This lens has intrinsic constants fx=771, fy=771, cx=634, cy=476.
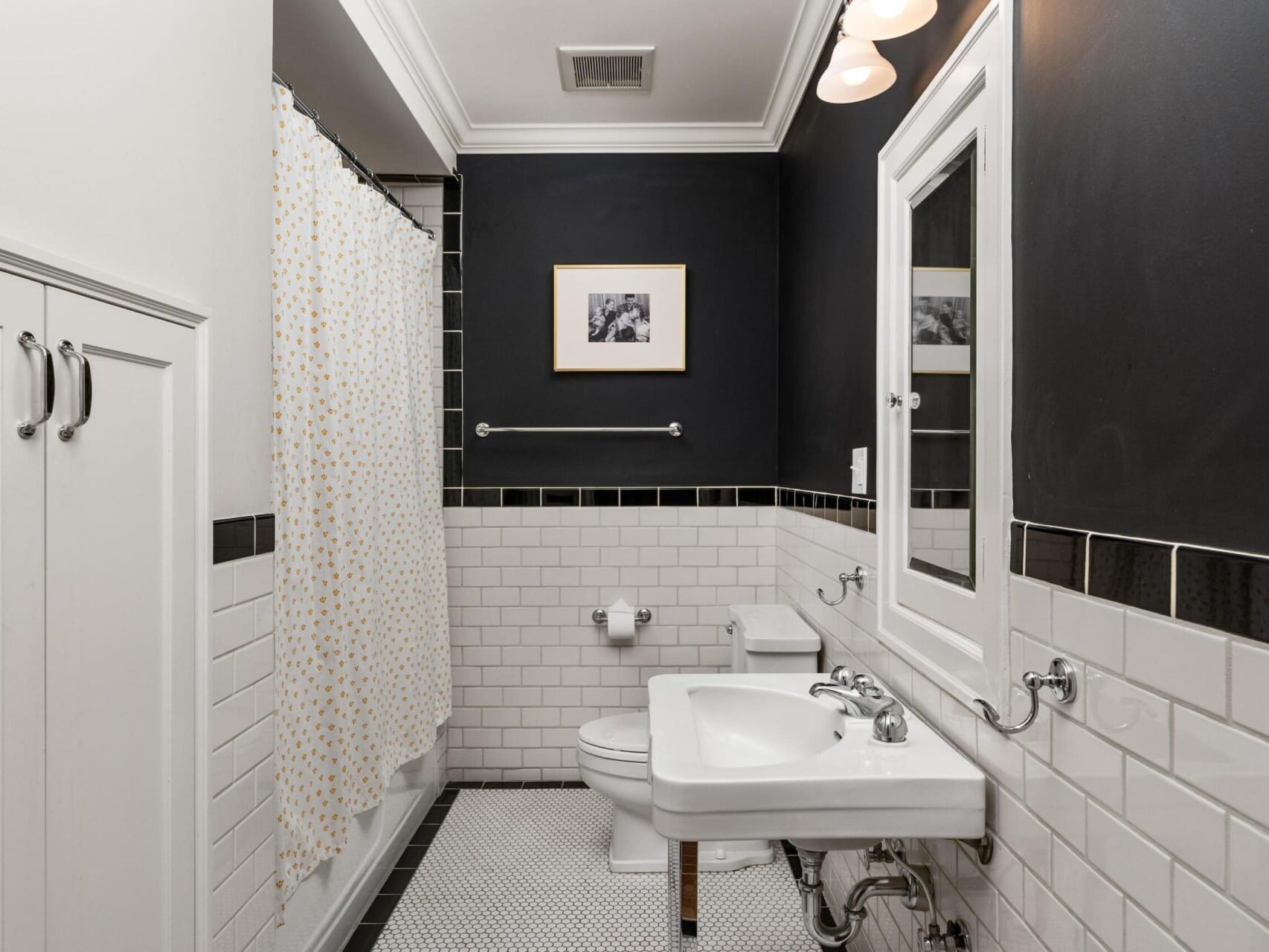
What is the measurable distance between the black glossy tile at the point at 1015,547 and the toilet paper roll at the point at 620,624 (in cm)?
198

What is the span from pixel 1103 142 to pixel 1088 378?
278 mm

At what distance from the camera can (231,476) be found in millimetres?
1435

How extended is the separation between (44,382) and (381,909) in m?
1.87

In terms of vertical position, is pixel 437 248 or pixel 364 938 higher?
pixel 437 248

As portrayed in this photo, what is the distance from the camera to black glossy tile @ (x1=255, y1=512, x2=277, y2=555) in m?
1.52

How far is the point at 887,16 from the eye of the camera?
123cm

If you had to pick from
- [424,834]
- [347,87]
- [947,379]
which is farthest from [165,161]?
[424,834]

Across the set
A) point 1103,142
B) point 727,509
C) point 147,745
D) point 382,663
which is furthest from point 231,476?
point 727,509

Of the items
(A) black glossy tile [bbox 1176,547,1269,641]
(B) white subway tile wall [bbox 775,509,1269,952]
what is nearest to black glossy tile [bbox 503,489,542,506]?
(B) white subway tile wall [bbox 775,509,1269,952]

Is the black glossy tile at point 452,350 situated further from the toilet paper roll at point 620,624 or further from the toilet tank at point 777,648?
the toilet tank at point 777,648

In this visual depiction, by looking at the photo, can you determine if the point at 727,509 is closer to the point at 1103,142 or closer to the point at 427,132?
the point at 427,132

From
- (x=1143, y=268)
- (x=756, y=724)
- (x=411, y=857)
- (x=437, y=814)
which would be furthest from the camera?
(x=437, y=814)

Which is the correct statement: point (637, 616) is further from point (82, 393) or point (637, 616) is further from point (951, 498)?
point (82, 393)

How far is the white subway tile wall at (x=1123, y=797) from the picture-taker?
71cm
